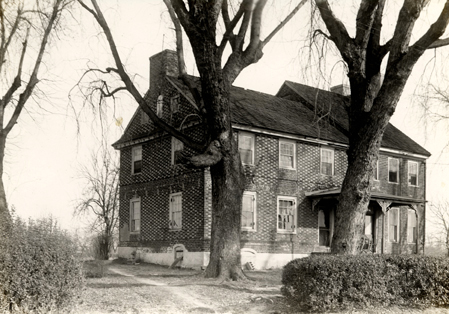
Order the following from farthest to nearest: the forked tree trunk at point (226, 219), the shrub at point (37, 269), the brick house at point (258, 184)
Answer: the brick house at point (258, 184)
the forked tree trunk at point (226, 219)
the shrub at point (37, 269)

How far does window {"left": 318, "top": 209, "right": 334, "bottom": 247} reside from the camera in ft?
80.4

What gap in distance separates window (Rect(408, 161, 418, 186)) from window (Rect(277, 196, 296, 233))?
29.1 ft

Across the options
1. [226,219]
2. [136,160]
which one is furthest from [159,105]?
[226,219]

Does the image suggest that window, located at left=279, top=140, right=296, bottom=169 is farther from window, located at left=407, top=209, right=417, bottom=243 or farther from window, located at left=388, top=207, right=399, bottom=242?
window, located at left=407, top=209, right=417, bottom=243

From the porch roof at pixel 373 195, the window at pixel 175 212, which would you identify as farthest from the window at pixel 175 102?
the porch roof at pixel 373 195

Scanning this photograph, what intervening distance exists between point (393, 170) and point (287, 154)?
771cm

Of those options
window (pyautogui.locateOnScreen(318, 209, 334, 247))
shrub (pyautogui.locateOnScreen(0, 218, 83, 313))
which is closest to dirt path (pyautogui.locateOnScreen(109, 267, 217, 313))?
shrub (pyautogui.locateOnScreen(0, 218, 83, 313))

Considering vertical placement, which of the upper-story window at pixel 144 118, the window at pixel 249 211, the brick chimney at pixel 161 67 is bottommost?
the window at pixel 249 211

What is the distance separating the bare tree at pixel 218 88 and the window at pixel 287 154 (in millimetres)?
8627

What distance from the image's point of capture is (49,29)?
62.1 feet

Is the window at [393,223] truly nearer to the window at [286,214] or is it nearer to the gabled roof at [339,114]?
the gabled roof at [339,114]

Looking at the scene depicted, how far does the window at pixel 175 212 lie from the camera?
2259cm

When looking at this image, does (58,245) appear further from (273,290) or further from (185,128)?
(185,128)

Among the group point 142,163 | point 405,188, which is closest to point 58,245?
point 142,163
